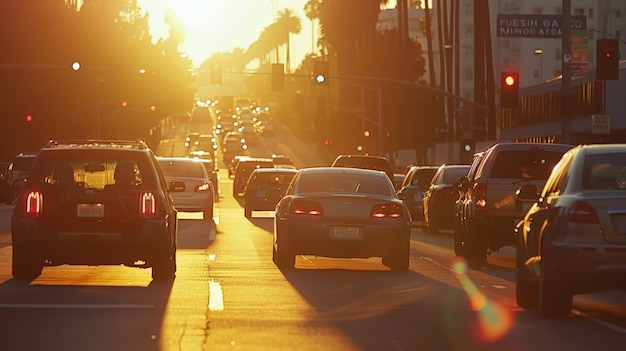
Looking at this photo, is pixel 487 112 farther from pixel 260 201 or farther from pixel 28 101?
pixel 28 101

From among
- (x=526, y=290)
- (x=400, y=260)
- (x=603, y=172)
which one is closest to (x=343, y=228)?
(x=400, y=260)

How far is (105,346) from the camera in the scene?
1200cm

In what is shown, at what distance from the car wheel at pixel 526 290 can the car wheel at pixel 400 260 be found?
4.94 metres

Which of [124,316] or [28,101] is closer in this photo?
[124,316]

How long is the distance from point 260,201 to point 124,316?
27.4 meters

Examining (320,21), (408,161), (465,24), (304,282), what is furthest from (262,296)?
(465,24)

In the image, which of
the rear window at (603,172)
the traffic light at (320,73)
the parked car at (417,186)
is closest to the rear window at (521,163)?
the rear window at (603,172)

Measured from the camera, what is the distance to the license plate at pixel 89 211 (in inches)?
713

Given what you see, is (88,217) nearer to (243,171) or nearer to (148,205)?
(148,205)

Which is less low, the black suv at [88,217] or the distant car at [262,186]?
the black suv at [88,217]

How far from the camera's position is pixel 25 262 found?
18.3 m

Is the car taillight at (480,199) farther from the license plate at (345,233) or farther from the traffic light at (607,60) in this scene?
the traffic light at (607,60)

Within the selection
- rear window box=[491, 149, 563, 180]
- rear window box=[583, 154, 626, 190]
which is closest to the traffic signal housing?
rear window box=[491, 149, 563, 180]

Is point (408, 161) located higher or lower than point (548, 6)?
lower
